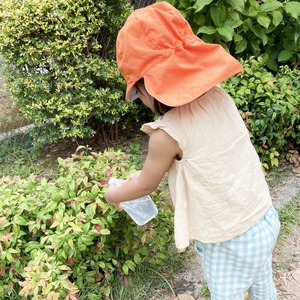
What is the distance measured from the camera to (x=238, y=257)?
1.46 metres

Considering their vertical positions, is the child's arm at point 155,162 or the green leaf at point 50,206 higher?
the child's arm at point 155,162

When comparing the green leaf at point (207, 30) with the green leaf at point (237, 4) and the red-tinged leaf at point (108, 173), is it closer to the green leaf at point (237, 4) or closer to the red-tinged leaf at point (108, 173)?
the green leaf at point (237, 4)

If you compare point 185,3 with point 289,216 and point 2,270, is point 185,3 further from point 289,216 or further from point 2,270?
point 2,270

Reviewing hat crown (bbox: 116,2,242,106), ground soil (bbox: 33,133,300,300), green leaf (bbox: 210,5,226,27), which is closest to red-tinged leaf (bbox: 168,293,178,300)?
ground soil (bbox: 33,133,300,300)

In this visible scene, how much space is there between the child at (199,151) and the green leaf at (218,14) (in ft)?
6.29

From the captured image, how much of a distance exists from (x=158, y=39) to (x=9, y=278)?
161 centimetres

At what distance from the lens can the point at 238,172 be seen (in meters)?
1.38

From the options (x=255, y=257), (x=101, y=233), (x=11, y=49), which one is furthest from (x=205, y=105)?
(x=11, y=49)

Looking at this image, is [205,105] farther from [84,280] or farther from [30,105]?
[30,105]

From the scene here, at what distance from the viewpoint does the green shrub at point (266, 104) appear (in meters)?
2.99

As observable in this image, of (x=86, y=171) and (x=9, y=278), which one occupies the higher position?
(x=86, y=171)

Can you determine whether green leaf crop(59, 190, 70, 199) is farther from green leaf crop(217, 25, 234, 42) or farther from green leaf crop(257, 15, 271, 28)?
green leaf crop(257, 15, 271, 28)

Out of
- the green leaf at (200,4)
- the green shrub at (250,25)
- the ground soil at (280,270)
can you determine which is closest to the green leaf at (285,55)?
the green shrub at (250,25)

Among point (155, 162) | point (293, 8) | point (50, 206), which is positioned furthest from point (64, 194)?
point (293, 8)
